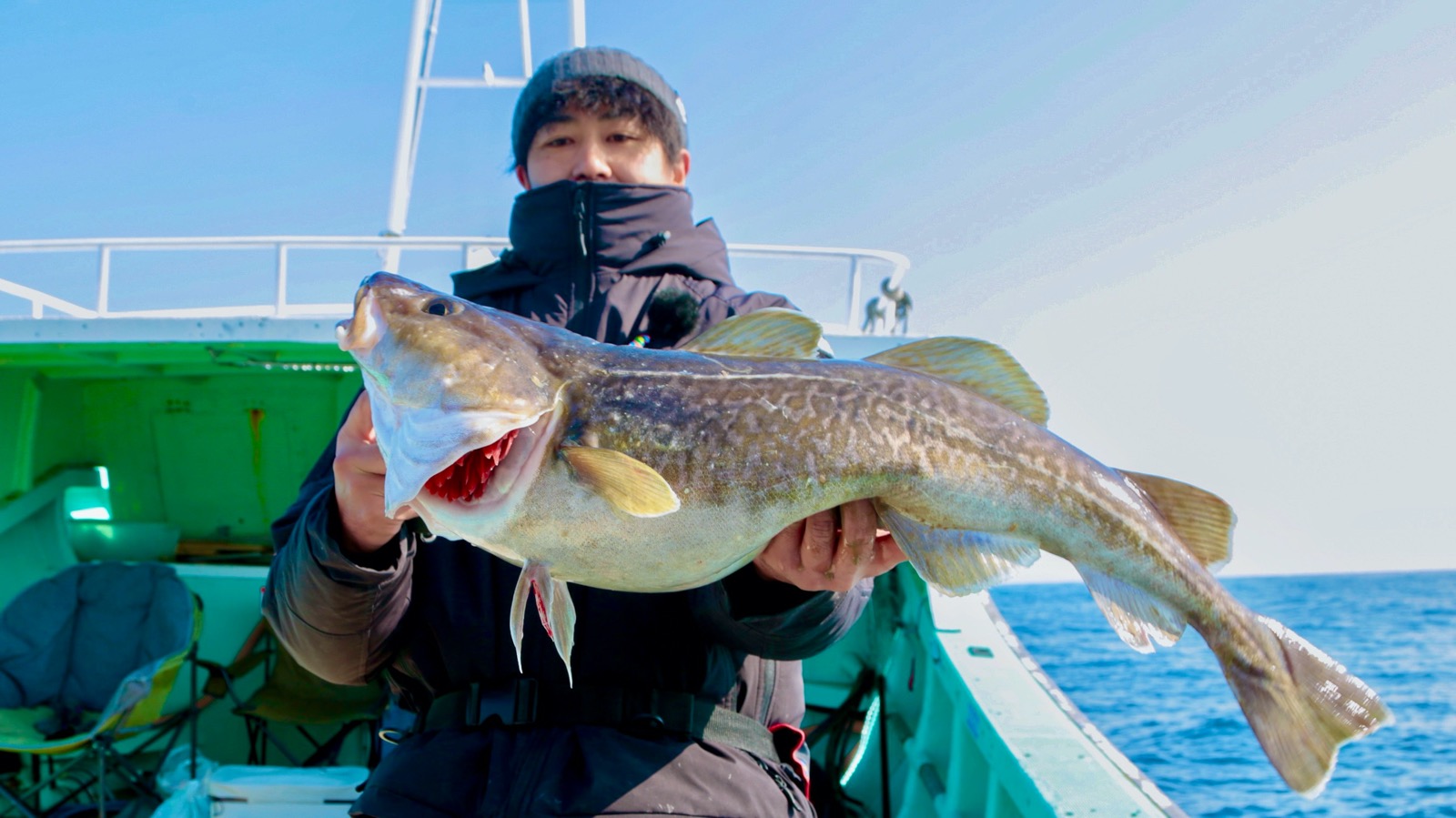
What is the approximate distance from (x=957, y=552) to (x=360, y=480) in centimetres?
131

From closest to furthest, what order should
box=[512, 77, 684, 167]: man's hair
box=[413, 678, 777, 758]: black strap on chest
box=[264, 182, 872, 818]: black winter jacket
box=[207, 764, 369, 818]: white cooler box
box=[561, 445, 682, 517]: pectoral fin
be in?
1. box=[561, 445, 682, 517]: pectoral fin
2. box=[264, 182, 872, 818]: black winter jacket
3. box=[413, 678, 777, 758]: black strap on chest
4. box=[512, 77, 684, 167]: man's hair
5. box=[207, 764, 369, 818]: white cooler box

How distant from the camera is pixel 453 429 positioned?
1711 mm

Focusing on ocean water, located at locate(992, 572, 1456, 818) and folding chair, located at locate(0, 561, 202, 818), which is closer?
folding chair, located at locate(0, 561, 202, 818)

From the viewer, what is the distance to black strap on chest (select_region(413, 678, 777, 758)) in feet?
7.30

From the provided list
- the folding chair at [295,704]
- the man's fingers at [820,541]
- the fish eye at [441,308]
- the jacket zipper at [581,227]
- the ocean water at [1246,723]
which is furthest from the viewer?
the ocean water at [1246,723]

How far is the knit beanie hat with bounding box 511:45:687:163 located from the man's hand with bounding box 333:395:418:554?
1390 mm

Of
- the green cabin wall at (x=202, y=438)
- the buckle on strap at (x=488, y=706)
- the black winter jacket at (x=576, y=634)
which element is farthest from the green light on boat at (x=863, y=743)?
the green cabin wall at (x=202, y=438)

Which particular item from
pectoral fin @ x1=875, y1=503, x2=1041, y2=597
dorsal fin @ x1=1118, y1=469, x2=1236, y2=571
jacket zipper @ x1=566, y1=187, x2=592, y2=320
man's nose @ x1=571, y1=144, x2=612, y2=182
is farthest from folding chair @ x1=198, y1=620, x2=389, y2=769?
dorsal fin @ x1=1118, y1=469, x2=1236, y2=571

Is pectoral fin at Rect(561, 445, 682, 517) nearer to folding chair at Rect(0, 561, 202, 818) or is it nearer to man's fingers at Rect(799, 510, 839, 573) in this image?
man's fingers at Rect(799, 510, 839, 573)

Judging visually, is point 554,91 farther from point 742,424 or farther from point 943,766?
point 943,766

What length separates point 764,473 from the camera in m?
1.83

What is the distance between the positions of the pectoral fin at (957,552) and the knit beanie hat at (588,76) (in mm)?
1758

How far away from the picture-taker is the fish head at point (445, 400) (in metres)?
1.72

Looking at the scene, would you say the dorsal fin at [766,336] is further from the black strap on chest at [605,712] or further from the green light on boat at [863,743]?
the green light on boat at [863,743]
